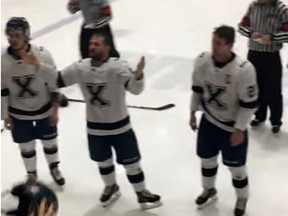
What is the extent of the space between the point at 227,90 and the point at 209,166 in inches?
18.7

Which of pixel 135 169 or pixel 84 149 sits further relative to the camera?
pixel 84 149

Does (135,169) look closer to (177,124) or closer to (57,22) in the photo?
(177,124)

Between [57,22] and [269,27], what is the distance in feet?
13.0

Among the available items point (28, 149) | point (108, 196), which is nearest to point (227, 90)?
point (108, 196)

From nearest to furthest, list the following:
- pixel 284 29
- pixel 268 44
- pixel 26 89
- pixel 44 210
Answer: pixel 44 210, pixel 26 89, pixel 284 29, pixel 268 44

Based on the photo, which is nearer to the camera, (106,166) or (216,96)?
(216,96)

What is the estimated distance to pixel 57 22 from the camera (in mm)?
7375

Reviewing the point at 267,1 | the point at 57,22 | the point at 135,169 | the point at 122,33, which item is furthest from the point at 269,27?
the point at 57,22

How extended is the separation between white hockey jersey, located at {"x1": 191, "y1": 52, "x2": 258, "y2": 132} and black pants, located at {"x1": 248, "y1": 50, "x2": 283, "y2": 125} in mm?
952

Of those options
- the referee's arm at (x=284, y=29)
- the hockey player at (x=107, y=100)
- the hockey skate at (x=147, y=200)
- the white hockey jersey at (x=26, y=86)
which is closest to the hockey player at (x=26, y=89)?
the white hockey jersey at (x=26, y=86)

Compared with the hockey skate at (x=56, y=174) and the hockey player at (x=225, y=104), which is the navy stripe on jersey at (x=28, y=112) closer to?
the hockey skate at (x=56, y=174)

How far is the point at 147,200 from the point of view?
344 cm

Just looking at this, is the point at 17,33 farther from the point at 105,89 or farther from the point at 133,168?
the point at 133,168

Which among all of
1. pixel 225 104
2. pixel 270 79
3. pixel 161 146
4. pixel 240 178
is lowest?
pixel 161 146
